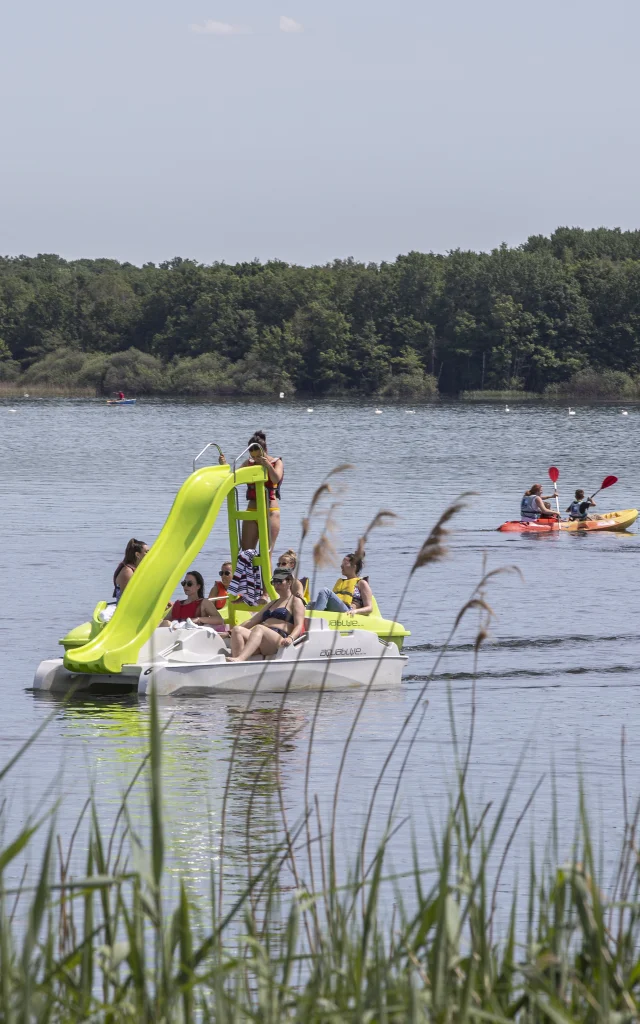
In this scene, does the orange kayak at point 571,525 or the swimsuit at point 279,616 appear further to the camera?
the orange kayak at point 571,525

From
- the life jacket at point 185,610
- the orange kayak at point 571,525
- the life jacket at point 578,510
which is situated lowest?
the orange kayak at point 571,525

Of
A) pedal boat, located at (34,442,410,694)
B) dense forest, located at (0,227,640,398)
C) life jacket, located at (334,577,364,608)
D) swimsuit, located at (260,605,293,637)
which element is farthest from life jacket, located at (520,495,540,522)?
dense forest, located at (0,227,640,398)

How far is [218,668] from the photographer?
14.2 meters

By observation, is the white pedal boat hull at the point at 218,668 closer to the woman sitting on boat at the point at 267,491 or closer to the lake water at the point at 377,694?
the lake water at the point at 377,694

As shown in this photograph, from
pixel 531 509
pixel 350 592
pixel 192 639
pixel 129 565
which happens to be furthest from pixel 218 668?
pixel 531 509

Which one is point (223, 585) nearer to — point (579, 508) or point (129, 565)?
point (129, 565)

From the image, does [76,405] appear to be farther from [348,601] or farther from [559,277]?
[348,601]

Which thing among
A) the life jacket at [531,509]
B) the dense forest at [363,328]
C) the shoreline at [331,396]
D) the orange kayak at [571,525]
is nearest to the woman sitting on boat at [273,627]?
the orange kayak at [571,525]

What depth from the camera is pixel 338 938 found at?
175 inches

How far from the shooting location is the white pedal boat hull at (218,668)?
14164mm

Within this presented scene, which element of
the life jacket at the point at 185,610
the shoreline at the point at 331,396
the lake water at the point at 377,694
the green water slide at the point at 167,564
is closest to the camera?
the lake water at the point at 377,694

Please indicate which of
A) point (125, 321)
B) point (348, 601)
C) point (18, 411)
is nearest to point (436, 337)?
point (125, 321)

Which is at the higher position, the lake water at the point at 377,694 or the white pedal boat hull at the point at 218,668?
the white pedal boat hull at the point at 218,668

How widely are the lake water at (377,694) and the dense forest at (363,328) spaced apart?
74.3 m
